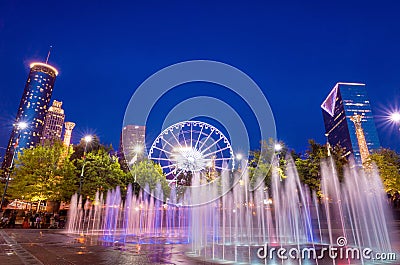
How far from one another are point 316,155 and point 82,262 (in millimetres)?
26188

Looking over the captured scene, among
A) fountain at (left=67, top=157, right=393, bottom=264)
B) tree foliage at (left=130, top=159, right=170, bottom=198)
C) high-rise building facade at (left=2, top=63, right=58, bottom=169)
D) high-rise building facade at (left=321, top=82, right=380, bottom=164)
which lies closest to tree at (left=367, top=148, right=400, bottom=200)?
fountain at (left=67, top=157, right=393, bottom=264)

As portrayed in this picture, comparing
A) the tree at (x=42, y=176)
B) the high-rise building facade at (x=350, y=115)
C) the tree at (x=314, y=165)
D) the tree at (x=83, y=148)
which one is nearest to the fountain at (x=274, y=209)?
the tree at (x=314, y=165)

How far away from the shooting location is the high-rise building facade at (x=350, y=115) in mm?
125500

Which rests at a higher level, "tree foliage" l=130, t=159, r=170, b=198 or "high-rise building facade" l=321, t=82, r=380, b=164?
"high-rise building facade" l=321, t=82, r=380, b=164

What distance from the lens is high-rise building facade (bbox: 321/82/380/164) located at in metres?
126

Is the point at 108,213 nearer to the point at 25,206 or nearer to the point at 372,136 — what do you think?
the point at 25,206

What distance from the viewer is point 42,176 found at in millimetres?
27250

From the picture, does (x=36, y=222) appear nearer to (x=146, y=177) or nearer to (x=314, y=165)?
(x=146, y=177)

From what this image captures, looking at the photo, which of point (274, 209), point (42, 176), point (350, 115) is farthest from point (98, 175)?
point (350, 115)

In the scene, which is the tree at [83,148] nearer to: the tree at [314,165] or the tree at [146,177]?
the tree at [146,177]

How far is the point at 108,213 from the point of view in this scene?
30.4 m

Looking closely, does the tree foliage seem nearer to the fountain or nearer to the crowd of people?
the fountain

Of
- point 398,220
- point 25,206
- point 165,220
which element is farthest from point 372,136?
point 25,206

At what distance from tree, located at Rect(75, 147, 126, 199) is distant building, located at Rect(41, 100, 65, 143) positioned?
532ft
